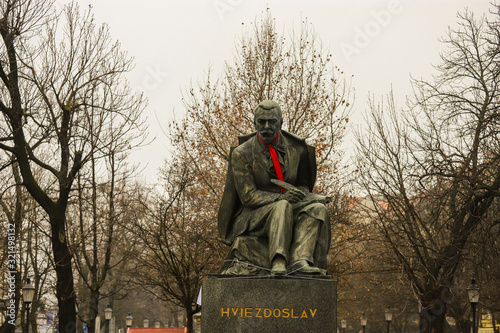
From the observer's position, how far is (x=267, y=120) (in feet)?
28.9

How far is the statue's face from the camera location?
8.80 m

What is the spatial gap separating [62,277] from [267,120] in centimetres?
1208

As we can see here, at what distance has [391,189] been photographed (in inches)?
914

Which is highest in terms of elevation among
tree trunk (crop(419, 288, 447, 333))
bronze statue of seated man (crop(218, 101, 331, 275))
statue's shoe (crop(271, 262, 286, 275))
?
bronze statue of seated man (crop(218, 101, 331, 275))

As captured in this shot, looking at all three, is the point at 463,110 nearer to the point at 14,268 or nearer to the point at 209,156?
the point at 209,156

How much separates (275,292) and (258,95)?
630 inches

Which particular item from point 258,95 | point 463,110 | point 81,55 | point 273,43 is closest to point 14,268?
point 81,55

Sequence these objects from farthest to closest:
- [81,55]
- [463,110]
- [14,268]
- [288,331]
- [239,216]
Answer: [14,268], [81,55], [463,110], [239,216], [288,331]

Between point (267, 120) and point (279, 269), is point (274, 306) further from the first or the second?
point (267, 120)

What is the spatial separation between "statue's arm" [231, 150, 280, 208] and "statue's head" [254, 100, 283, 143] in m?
0.35

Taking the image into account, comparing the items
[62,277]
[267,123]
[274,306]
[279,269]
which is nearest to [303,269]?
[279,269]

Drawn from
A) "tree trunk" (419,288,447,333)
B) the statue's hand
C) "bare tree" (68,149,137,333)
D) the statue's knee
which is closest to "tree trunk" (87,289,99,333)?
"bare tree" (68,149,137,333)

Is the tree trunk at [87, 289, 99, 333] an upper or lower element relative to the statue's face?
lower

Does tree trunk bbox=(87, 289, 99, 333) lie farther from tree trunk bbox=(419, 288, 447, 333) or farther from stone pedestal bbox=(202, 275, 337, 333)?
stone pedestal bbox=(202, 275, 337, 333)
